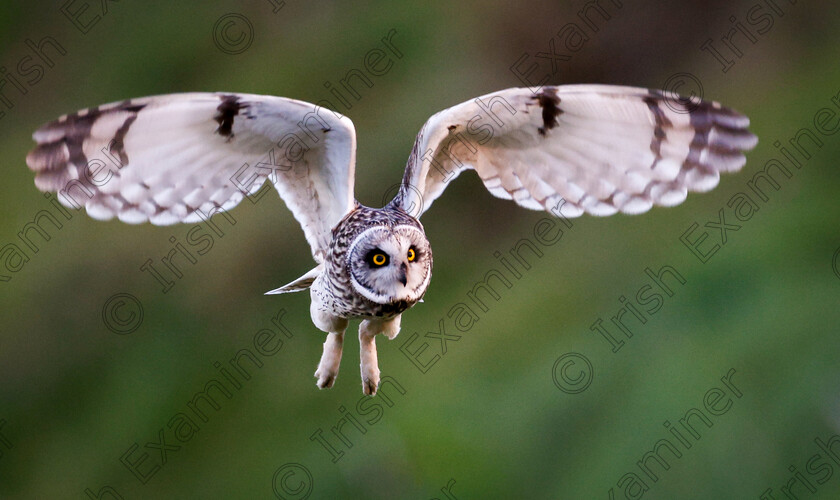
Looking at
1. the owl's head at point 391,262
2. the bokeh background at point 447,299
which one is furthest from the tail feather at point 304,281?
the bokeh background at point 447,299

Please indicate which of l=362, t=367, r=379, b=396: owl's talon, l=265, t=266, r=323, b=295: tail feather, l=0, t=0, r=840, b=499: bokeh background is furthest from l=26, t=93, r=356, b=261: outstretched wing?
l=0, t=0, r=840, b=499: bokeh background

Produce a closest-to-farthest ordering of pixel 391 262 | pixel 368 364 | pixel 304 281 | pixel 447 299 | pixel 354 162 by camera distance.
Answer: pixel 391 262 → pixel 354 162 → pixel 368 364 → pixel 304 281 → pixel 447 299

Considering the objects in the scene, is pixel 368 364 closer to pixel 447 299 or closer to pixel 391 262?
pixel 391 262

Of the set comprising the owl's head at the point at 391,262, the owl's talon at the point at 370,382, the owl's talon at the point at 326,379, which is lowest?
the owl's talon at the point at 326,379

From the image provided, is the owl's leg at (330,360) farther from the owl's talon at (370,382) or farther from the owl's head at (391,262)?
the owl's head at (391,262)

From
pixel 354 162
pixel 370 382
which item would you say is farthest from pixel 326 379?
pixel 354 162

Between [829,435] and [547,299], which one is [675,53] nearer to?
[547,299]

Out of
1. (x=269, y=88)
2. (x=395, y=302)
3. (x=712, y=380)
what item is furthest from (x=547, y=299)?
(x=395, y=302)
